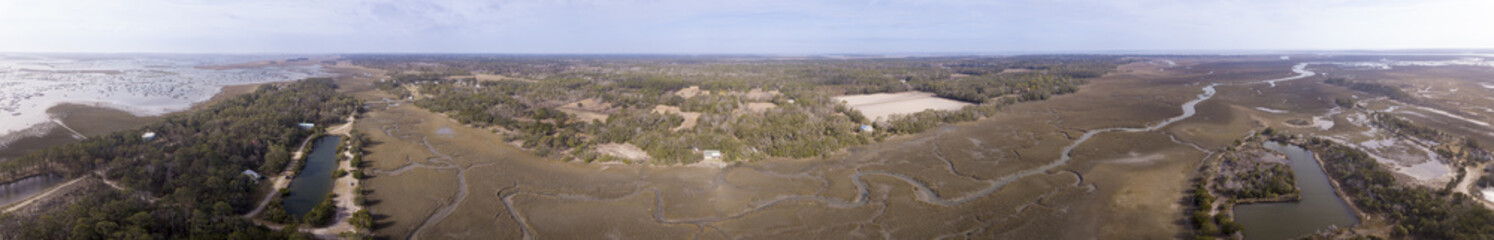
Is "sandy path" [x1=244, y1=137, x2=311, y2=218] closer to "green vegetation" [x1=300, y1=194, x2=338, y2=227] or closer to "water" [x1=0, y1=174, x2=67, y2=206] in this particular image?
"green vegetation" [x1=300, y1=194, x2=338, y2=227]

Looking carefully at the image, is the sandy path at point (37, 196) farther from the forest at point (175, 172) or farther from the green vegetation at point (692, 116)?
the green vegetation at point (692, 116)

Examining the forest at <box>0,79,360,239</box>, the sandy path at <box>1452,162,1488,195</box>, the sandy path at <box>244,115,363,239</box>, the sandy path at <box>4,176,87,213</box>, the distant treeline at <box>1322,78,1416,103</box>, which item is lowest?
the sandy path at <box>244,115,363,239</box>

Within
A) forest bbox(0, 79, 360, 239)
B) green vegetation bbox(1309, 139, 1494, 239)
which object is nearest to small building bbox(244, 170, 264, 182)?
forest bbox(0, 79, 360, 239)

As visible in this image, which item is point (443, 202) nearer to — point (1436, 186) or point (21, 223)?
point (21, 223)

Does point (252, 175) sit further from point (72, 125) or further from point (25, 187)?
point (72, 125)

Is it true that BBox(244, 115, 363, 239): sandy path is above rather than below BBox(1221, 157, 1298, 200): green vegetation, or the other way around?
below

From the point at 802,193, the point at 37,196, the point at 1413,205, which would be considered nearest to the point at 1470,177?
the point at 1413,205

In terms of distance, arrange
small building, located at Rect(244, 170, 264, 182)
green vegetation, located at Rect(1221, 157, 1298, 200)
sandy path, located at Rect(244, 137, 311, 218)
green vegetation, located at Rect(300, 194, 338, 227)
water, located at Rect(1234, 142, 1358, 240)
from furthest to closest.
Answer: small building, located at Rect(244, 170, 264, 182) < green vegetation, located at Rect(1221, 157, 1298, 200) < sandy path, located at Rect(244, 137, 311, 218) < green vegetation, located at Rect(300, 194, 338, 227) < water, located at Rect(1234, 142, 1358, 240)
